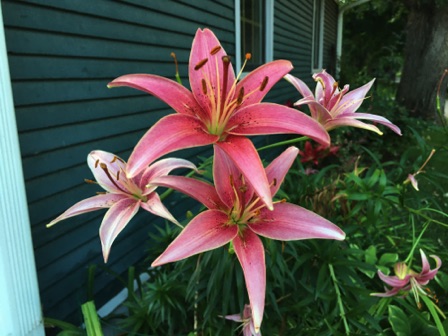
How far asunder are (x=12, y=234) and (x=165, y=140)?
0.99 m

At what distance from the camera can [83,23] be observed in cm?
194

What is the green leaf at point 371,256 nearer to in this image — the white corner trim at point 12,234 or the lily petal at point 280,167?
the lily petal at point 280,167

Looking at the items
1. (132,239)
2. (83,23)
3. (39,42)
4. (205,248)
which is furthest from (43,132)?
(205,248)

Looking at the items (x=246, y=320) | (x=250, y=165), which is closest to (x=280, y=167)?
(x=250, y=165)

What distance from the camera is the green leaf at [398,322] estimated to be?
1354mm

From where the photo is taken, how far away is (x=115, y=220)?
74 centimetres

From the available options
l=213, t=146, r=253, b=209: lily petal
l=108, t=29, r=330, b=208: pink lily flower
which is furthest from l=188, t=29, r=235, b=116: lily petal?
Result: l=213, t=146, r=253, b=209: lily petal

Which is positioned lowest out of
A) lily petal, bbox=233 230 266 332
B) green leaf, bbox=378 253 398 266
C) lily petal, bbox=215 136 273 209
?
green leaf, bbox=378 253 398 266

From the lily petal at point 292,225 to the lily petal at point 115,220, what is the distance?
238mm

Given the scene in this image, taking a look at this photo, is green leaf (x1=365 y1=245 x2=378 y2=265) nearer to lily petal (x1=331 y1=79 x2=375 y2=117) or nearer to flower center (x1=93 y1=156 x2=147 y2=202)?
lily petal (x1=331 y1=79 x2=375 y2=117)

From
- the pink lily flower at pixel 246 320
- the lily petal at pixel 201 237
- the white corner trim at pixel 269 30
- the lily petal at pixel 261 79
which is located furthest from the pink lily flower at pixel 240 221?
the white corner trim at pixel 269 30

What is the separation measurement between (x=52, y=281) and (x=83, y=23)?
127cm

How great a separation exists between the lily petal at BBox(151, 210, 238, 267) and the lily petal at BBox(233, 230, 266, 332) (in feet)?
0.08

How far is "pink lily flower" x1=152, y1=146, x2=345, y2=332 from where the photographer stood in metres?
0.61
